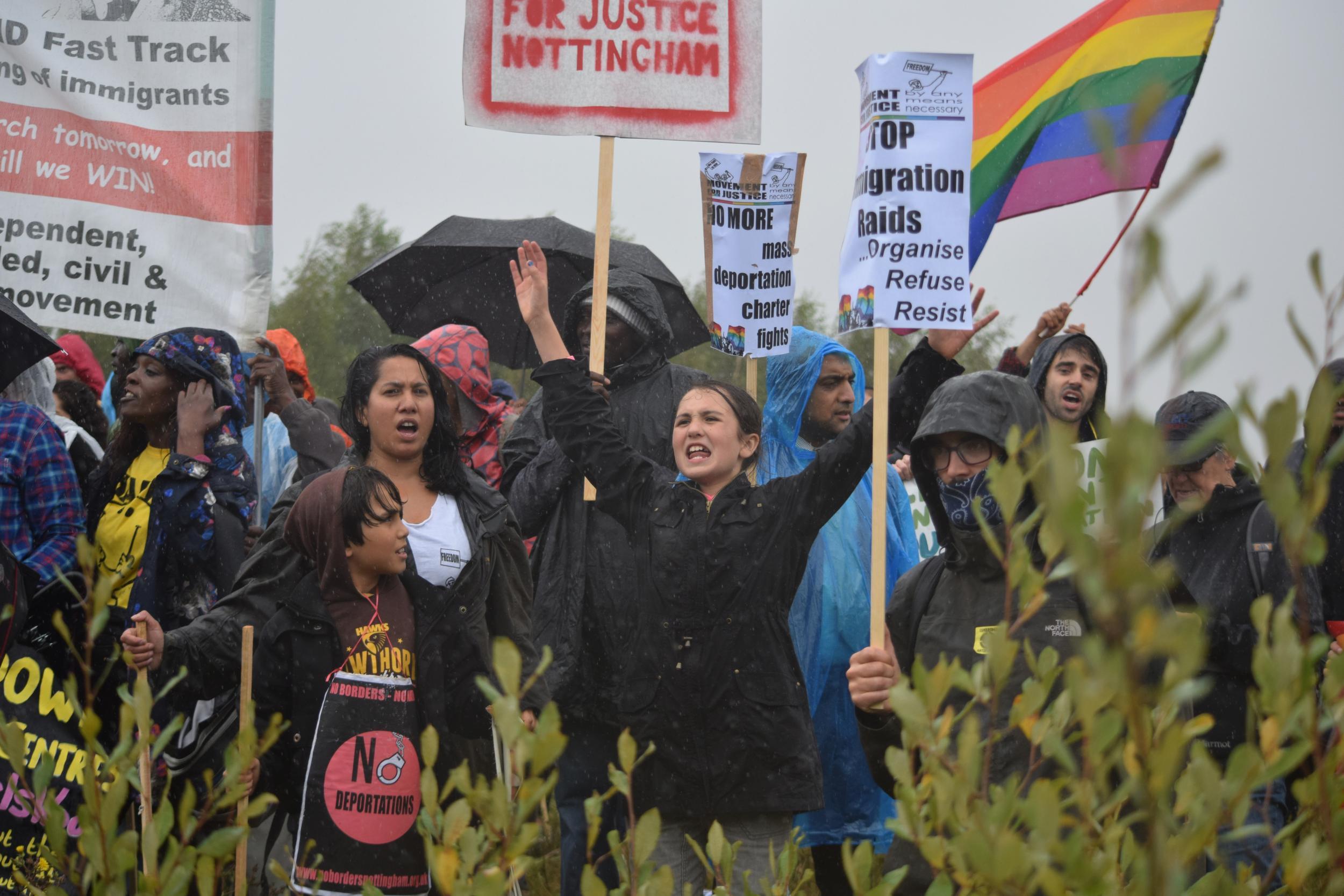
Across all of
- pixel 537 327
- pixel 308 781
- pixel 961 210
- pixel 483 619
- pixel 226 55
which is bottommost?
pixel 308 781

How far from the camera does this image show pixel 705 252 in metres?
5.62

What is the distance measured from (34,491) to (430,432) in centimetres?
134

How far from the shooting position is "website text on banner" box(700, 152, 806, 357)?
539 cm

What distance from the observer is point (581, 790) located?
14.9 ft

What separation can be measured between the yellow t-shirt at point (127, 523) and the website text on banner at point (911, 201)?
2.48 m

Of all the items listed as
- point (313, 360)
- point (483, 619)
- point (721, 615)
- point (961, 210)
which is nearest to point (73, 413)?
point (483, 619)

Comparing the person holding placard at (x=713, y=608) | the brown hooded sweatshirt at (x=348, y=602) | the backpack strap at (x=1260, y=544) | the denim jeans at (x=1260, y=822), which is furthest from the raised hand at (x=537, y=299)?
the denim jeans at (x=1260, y=822)

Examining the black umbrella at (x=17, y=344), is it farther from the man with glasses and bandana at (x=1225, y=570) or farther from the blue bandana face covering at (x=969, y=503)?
the man with glasses and bandana at (x=1225, y=570)

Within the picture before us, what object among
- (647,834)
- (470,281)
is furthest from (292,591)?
(470,281)

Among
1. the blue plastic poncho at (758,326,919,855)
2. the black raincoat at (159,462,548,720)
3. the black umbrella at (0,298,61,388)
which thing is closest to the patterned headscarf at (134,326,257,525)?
the black umbrella at (0,298,61,388)

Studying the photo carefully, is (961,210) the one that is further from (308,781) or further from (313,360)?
(313,360)

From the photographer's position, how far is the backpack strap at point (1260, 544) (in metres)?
4.36

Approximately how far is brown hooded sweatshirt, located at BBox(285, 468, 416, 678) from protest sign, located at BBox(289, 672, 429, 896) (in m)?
0.06

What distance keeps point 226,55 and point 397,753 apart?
2.73 m
